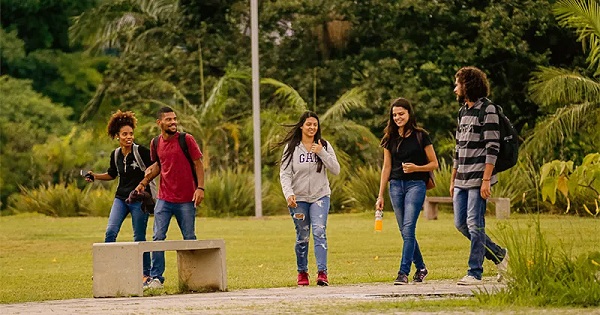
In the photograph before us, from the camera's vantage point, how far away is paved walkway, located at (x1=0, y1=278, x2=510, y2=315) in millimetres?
10266

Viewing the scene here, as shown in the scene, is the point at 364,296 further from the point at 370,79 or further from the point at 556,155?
the point at 370,79

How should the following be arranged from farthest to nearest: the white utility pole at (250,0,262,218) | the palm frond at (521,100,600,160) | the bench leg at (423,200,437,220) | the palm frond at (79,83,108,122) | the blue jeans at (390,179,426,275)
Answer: the palm frond at (79,83,108,122)
the white utility pole at (250,0,262,218)
the palm frond at (521,100,600,160)
the bench leg at (423,200,437,220)
the blue jeans at (390,179,426,275)

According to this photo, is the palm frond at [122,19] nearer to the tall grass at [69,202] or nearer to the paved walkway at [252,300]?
the tall grass at [69,202]

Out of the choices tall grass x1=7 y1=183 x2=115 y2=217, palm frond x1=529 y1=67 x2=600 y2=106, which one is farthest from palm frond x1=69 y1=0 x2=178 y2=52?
palm frond x1=529 y1=67 x2=600 y2=106

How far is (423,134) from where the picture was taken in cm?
1291

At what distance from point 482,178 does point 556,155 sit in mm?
24000

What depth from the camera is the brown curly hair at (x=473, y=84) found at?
12.2 metres

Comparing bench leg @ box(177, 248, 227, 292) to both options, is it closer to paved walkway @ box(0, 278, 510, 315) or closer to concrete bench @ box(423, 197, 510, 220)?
paved walkway @ box(0, 278, 510, 315)

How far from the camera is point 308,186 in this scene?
13.0 m

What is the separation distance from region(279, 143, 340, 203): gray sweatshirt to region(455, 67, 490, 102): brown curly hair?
1491 mm

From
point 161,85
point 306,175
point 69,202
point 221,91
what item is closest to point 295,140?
point 306,175

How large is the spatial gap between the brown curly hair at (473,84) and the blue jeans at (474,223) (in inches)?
31.5

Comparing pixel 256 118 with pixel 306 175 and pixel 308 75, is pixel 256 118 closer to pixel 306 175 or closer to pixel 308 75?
pixel 308 75

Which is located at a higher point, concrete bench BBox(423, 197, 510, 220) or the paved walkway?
the paved walkway
